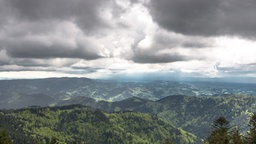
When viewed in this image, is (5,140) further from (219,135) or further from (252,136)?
(252,136)

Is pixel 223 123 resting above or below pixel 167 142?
above

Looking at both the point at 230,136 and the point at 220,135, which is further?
the point at 230,136

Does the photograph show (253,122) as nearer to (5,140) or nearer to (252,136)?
(252,136)

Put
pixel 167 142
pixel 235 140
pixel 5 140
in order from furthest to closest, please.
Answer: pixel 167 142
pixel 5 140
pixel 235 140

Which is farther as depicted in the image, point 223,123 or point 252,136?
point 223,123

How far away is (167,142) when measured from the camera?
371ft

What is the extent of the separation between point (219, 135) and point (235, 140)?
5.14 m

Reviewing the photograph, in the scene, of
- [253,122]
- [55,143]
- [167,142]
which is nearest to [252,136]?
[253,122]

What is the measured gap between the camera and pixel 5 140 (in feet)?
319

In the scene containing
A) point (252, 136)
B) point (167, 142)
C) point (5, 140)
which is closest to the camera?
point (252, 136)

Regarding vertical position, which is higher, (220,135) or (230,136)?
(220,135)

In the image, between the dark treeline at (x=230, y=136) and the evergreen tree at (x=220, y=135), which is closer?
the dark treeline at (x=230, y=136)

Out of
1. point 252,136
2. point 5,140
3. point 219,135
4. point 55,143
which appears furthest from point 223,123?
point 5,140

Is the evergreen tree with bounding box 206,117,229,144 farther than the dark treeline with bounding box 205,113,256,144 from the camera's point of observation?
Yes
